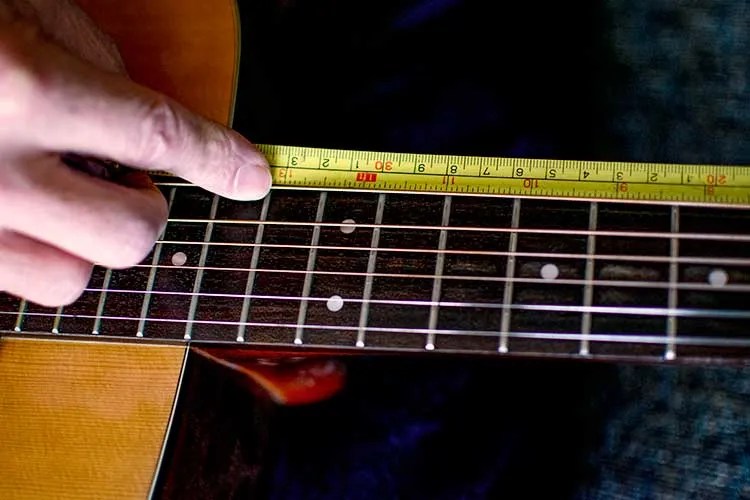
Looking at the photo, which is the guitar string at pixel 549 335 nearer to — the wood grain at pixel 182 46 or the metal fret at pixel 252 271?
the metal fret at pixel 252 271

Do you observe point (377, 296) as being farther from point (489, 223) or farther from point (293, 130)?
point (293, 130)

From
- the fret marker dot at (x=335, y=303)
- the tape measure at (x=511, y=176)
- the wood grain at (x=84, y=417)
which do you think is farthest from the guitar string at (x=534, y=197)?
the wood grain at (x=84, y=417)

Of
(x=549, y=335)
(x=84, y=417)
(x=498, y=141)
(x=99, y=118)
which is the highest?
(x=498, y=141)

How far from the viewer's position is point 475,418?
3.17 ft

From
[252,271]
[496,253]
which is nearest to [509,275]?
[496,253]

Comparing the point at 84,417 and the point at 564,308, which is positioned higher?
the point at 564,308

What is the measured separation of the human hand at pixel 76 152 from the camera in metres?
0.69

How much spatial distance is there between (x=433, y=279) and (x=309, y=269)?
0.13 m

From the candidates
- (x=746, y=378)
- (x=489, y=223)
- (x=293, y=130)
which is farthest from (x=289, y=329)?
(x=746, y=378)

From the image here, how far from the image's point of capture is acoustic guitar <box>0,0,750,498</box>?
28.0 inches

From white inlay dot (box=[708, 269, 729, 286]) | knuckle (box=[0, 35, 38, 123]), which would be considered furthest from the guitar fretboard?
knuckle (box=[0, 35, 38, 123])

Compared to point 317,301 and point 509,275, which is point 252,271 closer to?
point 317,301

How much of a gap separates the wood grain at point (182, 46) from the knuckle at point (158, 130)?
0.72ft

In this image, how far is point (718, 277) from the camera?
697mm
